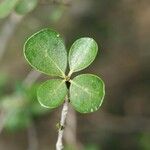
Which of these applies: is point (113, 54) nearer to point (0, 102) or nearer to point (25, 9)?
point (0, 102)

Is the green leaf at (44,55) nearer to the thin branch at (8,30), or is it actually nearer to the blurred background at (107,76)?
the thin branch at (8,30)

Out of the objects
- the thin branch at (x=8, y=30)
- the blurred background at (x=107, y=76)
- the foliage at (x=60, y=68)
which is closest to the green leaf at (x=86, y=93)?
the foliage at (x=60, y=68)

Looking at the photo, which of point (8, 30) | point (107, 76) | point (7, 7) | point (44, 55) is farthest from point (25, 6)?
point (107, 76)

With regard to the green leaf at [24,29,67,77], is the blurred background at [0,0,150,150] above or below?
below

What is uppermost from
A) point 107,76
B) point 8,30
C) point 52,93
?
point 52,93

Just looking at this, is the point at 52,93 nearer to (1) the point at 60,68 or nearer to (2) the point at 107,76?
(1) the point at 60,68

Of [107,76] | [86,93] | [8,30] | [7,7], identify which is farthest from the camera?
[107,76]

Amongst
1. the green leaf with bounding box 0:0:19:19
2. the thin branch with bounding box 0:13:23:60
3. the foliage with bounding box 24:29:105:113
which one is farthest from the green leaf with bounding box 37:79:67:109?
the thin branch with bounding box 0:13:23:60

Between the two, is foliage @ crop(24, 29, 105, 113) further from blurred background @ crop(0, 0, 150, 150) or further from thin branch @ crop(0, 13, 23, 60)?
blurred background @ crop(0, 0, 150, 150)
